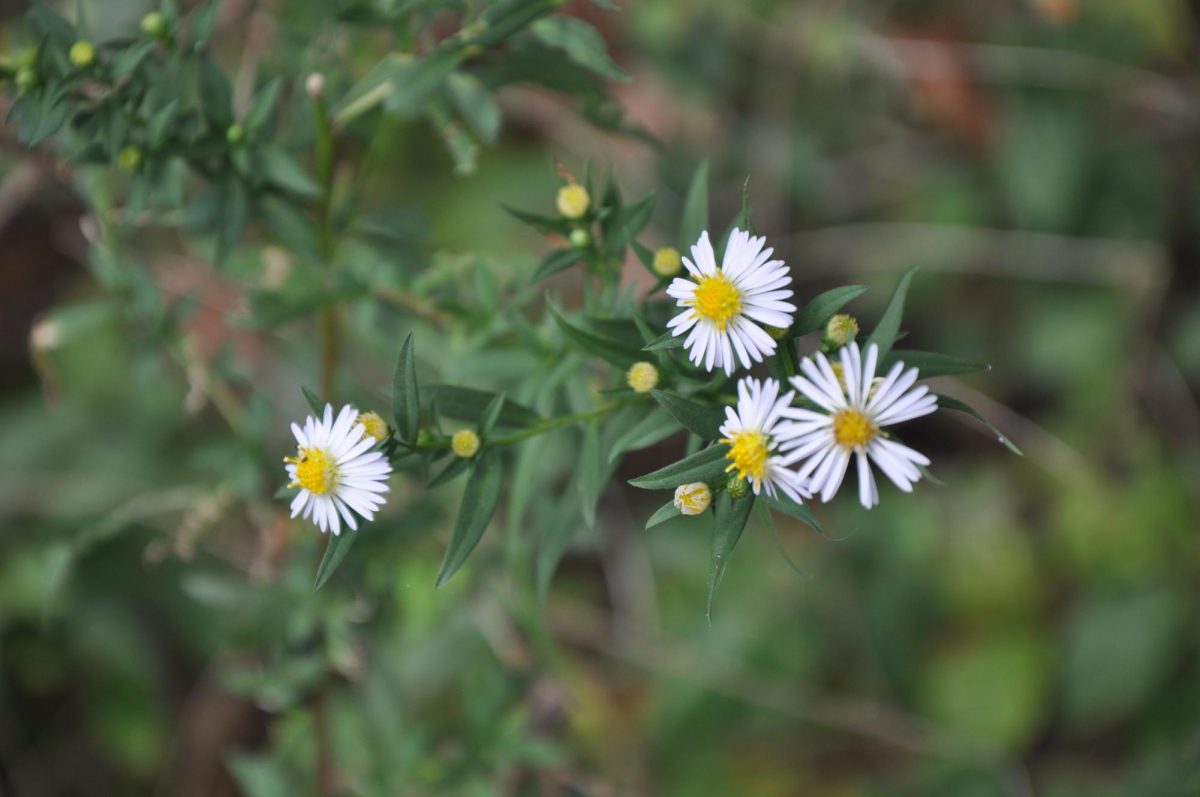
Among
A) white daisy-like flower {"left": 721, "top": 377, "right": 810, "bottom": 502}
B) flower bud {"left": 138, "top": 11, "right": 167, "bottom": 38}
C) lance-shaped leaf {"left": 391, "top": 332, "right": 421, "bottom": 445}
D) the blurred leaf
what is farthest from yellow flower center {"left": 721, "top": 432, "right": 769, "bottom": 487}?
flower bud {"left": 138, "top": 11, "right": 167, "bottom": 38}

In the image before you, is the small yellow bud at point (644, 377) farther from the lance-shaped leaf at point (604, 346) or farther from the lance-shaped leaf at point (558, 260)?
the lance-shaped leaf at point (558, 260)

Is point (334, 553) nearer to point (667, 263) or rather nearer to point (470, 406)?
point (470, 406)

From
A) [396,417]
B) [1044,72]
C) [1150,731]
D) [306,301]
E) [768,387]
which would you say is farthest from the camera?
[1044,72]

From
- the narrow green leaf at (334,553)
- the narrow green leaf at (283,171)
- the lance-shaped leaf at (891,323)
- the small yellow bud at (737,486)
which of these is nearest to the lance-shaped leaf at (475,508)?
the narrow green leaf at (334,553)

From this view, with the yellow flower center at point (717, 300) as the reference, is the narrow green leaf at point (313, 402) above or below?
below

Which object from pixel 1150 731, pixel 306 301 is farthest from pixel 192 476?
pixel 1150 731

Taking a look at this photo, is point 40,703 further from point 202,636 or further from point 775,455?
point 775,455
